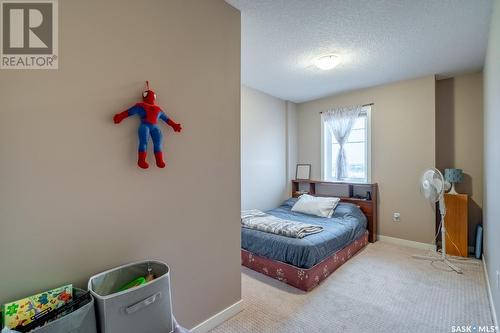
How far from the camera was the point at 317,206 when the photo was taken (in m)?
3.74

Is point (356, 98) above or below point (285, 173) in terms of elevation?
above

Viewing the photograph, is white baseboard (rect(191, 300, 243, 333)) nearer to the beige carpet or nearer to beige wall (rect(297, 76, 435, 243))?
the beige carpet

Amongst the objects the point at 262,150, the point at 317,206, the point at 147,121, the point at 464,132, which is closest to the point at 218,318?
the point at 147,121

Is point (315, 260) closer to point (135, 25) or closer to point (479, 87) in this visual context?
point (135, 25)

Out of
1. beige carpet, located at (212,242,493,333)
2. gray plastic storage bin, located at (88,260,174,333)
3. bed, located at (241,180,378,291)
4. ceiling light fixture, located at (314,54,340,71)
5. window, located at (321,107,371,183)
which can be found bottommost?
beige carpet, located at (212,242,493,333)

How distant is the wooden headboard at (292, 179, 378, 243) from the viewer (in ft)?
12.4

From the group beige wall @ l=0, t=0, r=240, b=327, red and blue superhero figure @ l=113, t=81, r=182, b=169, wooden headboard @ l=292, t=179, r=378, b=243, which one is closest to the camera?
beige wall @ l=0, t=0, r=240, b=327

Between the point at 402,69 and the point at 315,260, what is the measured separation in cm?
275

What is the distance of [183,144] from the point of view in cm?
164

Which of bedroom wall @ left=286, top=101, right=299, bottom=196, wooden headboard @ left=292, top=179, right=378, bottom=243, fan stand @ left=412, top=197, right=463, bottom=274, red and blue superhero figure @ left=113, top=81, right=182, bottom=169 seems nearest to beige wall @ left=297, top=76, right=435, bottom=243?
wooden headboard @ left=292, top=179, right=378, bottom=243

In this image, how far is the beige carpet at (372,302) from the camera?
1.84 m

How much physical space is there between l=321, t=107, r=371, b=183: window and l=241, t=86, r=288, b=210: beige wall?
783 mm

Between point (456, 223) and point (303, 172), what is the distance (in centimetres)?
242

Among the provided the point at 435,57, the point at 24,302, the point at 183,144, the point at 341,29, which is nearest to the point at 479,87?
the point at 435,57
